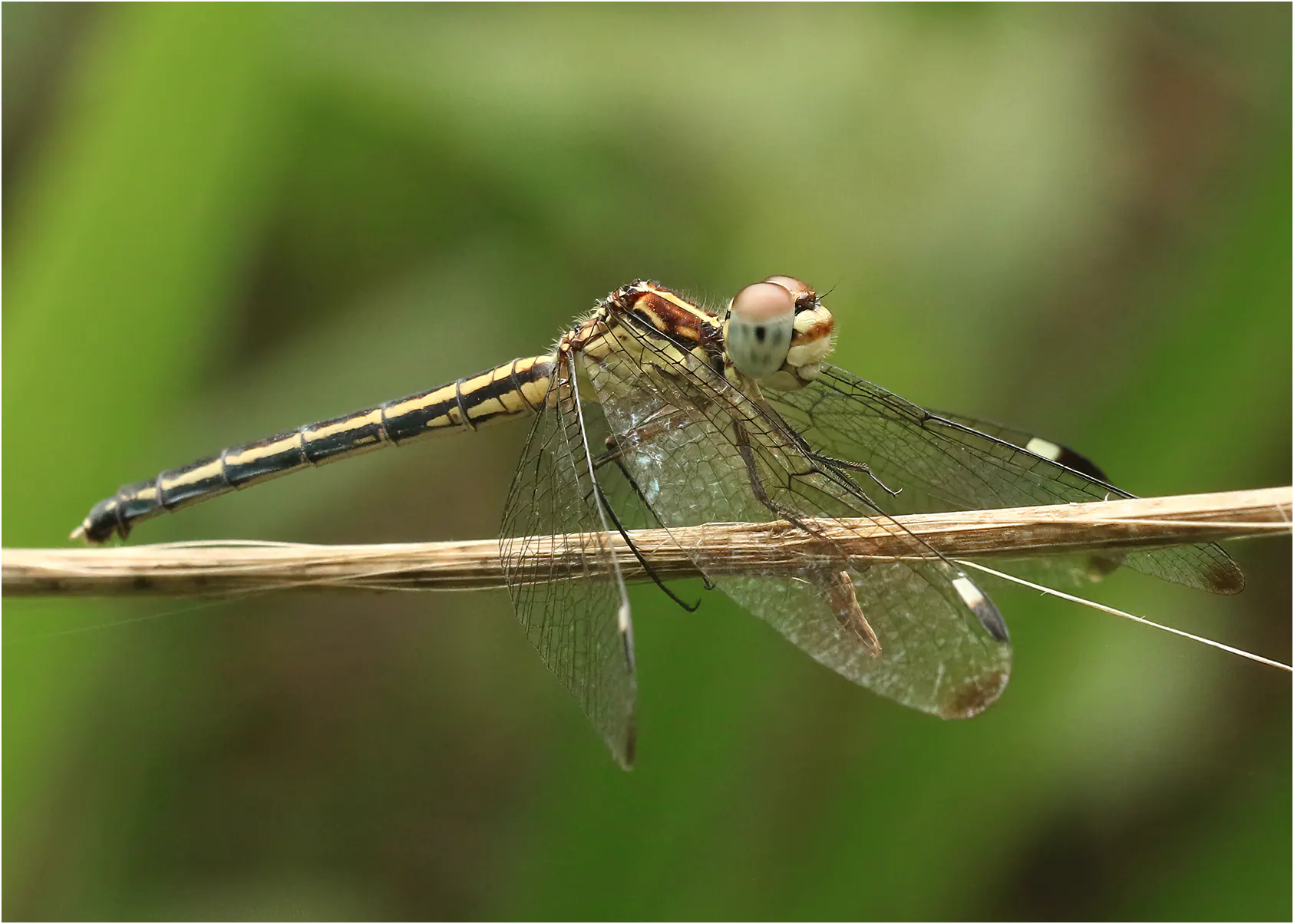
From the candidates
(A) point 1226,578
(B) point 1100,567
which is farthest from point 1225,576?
(B) point 1100,567

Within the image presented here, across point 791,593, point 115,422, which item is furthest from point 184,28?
point 791,593

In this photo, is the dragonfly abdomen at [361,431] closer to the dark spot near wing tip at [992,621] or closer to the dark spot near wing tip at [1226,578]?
the dark spot near wing tip at [992,621]

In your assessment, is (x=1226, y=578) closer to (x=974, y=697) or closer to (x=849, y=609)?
(x=974, y=697)

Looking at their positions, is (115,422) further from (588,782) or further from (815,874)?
(815,874)

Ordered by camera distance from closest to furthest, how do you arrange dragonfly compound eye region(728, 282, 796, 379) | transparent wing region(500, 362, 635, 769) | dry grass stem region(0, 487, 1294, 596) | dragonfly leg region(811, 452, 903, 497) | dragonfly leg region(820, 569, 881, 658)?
transparent wing region(500, 362, 635, 769) → dry grass stem region(0, 487, 1294, 596) → dragonfly leg region(820, 569, 881, 658) → dragonfly leg region(811, 452, 903, 497) → dragonfly compound eye region(728, 282, 796, 379)

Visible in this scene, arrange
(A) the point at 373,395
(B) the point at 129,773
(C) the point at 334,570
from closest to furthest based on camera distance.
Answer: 1. (C) the point at 334,570
2. (B) the point at 129,773
3. (A) the point at 373,395

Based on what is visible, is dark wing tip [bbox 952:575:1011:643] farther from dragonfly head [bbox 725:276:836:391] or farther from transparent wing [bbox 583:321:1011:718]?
dragonfly head [bbox 725:276:836:391]

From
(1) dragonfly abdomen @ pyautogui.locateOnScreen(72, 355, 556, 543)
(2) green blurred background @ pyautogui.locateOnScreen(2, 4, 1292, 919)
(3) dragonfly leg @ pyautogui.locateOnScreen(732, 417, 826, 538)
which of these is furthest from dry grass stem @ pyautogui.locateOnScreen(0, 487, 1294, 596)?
(1) dragonfly abdomen @ pyautogui.locateOnScreen(72, 355, 556, 543)

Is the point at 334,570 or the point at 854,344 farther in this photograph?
the point at 854,344
